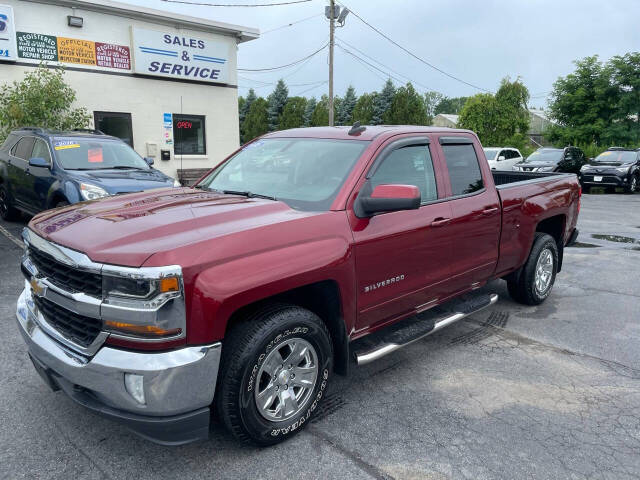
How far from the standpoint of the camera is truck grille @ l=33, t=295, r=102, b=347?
2.49 metres

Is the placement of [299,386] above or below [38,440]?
above

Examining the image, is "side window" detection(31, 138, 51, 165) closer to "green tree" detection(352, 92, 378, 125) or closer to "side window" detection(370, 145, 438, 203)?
"side window" detection(370, 145, 438, 203)

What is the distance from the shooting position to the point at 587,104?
30.0 m

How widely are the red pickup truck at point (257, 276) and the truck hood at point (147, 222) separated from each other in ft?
0.05

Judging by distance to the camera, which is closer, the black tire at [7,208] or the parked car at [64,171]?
the parked car at [64,171]

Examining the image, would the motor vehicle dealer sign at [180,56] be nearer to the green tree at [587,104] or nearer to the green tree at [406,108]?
the green tree at [587,104]

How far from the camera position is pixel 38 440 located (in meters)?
2.86

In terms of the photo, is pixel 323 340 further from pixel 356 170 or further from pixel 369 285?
pixel 356 170

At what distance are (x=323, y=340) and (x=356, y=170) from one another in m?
1.16

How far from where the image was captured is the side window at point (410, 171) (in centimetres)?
355

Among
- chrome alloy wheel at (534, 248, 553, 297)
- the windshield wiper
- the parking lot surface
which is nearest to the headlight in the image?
the parking lot surface

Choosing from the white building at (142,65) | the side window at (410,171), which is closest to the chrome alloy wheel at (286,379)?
the side window at (410,171)

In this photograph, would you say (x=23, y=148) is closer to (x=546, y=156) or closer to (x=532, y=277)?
(x=532, y=277)

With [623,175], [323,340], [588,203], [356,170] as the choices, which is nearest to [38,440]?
[323,340]
